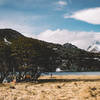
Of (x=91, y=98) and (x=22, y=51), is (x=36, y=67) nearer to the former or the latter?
Result: (x=22, y=51)

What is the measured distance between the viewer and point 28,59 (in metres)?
54.0

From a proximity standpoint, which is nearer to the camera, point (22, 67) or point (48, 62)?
point (22, 67)

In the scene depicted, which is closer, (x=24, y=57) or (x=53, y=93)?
(x=53, y=93)

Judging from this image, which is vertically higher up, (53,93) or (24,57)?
(24,57)

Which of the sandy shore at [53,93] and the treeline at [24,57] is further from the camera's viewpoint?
the treeline at [24,57]

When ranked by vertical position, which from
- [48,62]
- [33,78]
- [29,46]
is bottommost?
[33,78]

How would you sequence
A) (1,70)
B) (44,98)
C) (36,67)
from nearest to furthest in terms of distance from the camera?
(44,98), (1,70), (36,67)

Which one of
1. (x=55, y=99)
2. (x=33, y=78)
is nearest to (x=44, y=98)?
(x=55, y=99)

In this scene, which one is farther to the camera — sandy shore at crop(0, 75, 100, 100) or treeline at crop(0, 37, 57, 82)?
treeline at crop(0, 37, 57, 82)

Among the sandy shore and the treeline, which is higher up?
the treeline

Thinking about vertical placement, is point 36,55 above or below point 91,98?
above

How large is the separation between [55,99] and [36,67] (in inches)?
1567

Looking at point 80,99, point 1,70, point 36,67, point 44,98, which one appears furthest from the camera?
point 36,67

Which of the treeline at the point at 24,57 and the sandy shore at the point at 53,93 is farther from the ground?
the treeline at the point at 24,57
